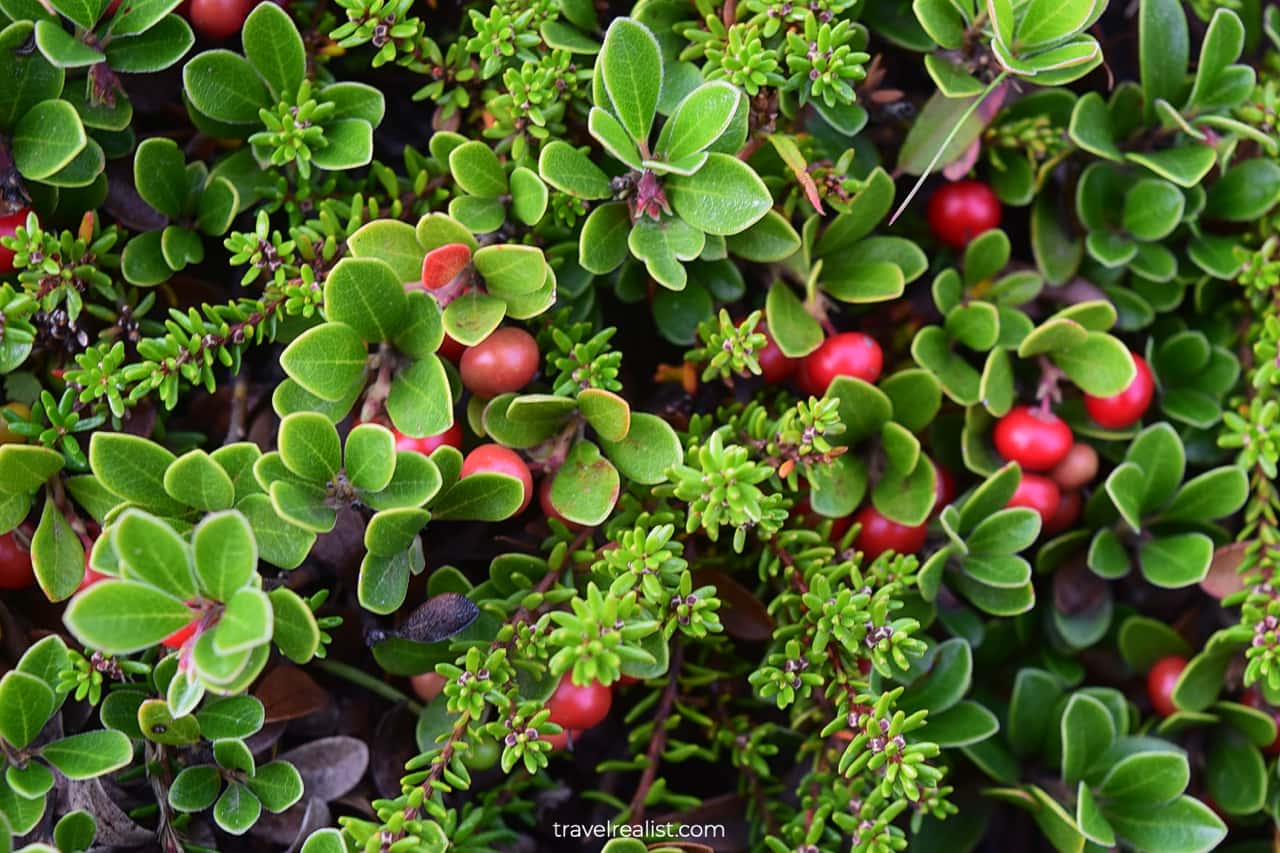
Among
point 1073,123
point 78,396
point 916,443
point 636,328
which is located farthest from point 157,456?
point 1073,123

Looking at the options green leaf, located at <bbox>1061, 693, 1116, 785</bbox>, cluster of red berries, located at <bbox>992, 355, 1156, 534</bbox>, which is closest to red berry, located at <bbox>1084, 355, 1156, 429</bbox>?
cluster of red berries, located at <bbox>992, 355, 1156, 534</bbox>

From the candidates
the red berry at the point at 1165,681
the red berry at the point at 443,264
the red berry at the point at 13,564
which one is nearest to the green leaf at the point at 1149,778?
the red berry at the point at 1165,681

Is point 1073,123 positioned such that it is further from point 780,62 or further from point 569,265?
point 569,265

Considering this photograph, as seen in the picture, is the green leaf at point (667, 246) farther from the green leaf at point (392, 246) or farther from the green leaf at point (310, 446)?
the green leaf at point (310, 446)

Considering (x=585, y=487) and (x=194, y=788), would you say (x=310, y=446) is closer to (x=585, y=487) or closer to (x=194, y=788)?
(x=585, y=487)

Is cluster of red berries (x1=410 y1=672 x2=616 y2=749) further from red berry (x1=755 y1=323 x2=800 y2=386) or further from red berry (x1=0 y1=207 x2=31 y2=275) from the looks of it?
red berry (x1=0 y1=207 x2=31 y2=275)
